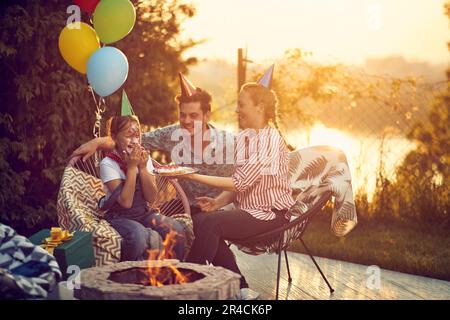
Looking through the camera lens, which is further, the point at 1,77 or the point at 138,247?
the point at 1,77

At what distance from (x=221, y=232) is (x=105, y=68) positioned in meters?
1.49

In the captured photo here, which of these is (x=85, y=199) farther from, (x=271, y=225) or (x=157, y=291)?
(x=157, y=291)

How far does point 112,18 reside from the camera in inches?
182

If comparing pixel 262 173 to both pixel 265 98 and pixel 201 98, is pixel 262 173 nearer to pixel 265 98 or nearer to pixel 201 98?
pixel 265 98

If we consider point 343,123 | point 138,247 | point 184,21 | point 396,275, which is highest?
point 184,21

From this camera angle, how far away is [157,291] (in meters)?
2.72

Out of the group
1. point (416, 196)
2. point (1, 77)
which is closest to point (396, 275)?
point (416, 196)

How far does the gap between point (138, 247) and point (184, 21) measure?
4774 millimetres

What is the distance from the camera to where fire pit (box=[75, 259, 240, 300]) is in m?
2.72

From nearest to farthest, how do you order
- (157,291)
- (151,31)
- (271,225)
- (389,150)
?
(157,291) < (271,225) < (389,150) < (151,31)

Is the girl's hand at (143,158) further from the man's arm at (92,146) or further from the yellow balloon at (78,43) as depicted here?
the yellow balloon at (78,43)

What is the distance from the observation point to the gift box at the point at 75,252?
11.3ft

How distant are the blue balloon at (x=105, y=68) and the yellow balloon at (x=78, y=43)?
121 millimetres

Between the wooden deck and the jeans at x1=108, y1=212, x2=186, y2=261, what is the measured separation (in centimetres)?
72
